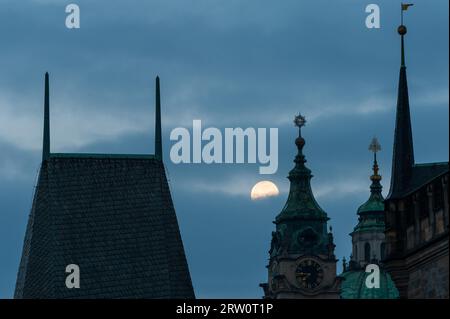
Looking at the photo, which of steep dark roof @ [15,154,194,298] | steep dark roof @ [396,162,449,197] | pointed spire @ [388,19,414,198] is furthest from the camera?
steep dark roof @ [15,154,194,298]

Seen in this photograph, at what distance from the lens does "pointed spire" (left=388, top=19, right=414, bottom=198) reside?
91562 mm

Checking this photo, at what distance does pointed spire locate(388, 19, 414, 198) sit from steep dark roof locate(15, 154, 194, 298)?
74050 mm

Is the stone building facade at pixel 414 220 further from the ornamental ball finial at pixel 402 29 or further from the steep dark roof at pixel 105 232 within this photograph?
the steep dark roof at pixel 105 232

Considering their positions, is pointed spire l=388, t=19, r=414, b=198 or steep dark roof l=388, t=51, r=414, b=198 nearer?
pointed spire l=388, t=19, r=414, b=198

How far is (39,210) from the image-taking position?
178 metres

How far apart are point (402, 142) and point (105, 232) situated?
3251 inches

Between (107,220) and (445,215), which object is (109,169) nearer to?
(107,220)

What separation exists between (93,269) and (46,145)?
12.0 meters

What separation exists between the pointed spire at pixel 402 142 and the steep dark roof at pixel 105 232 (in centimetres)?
A: 7405

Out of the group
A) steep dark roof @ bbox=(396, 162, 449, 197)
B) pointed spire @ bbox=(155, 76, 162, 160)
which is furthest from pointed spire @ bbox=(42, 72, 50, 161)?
steep dark roof @ bbox=(396, 162, 449, 197)

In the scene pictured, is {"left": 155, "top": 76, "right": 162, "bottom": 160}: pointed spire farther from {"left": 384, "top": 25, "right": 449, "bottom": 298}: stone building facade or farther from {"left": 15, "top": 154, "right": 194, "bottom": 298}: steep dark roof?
{"left": 384, "top": 25, "right": 449, "bottom": 298}: stone building facade

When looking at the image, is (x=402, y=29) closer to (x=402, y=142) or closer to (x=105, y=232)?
(x=402, y=142)
